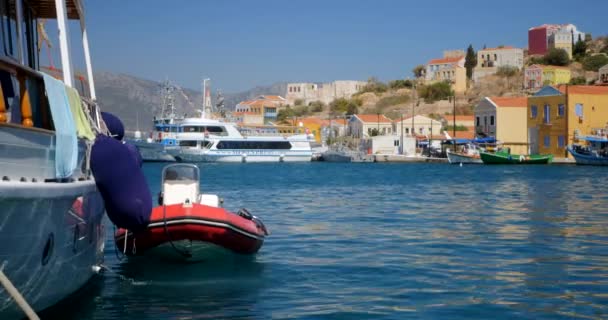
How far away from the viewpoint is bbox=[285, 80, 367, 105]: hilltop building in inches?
7308

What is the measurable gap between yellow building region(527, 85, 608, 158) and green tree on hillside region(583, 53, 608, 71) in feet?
250

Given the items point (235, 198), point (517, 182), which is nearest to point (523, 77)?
point (517, 182)

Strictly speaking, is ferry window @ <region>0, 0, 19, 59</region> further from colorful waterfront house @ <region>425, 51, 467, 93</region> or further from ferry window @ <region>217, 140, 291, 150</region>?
colorful waterfront house @ <region>425, 51, 467, 93</region>

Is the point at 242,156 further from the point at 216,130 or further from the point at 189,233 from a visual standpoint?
the point at 189,233

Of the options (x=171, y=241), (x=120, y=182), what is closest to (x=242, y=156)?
(x=171, y=241)

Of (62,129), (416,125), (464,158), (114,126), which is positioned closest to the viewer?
(62,129)

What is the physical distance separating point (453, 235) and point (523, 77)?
127 m

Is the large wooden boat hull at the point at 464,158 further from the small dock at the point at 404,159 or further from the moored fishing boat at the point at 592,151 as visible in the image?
the moored fishing boat at the point at 592,151

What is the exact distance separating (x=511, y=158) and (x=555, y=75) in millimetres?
66742

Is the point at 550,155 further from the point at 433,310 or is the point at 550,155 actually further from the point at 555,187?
the point at 433,310

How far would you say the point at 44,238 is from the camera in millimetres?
7562

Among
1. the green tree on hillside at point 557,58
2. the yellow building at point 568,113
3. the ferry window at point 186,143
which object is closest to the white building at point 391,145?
the yellow building at point 568,113

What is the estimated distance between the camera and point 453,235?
17250 millimetres

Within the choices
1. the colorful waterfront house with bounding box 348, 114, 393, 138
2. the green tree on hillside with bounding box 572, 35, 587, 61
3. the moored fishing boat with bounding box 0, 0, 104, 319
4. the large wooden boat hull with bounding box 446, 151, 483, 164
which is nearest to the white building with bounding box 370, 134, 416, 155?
the large wooden boat hull with bounding box 446, 151, 483, 164
